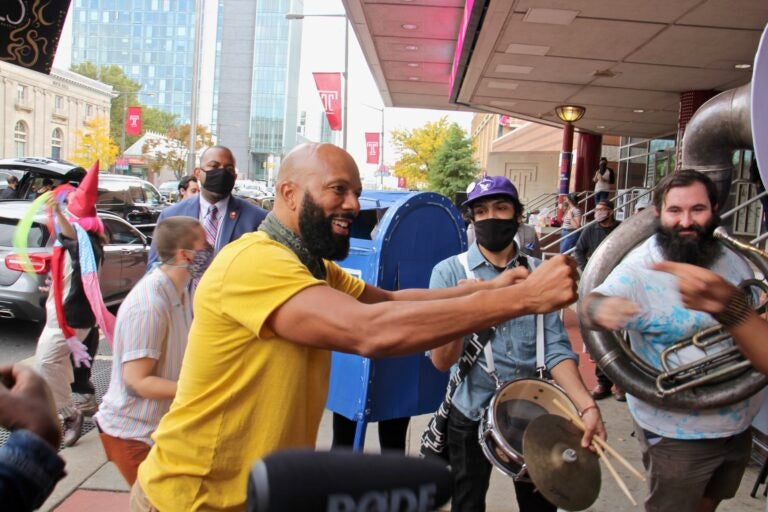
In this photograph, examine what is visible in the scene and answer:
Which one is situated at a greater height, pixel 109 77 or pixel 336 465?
pixel 109 77

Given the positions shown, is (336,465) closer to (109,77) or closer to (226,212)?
(226,212)

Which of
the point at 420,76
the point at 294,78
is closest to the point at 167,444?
the point at 420,76

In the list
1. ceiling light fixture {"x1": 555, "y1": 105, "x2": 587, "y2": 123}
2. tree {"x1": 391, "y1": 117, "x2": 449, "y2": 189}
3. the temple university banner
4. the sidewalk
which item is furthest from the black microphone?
tree {"x1": 391, "y1": 117, "x2": 449, "y2": 189}

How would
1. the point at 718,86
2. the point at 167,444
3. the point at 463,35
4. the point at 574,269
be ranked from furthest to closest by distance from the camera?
the point at 718,86 → the point at 463,35 → the point at 167,444 → the point at 574,269

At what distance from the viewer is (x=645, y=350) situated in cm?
284

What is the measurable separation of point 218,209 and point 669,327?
124 inches

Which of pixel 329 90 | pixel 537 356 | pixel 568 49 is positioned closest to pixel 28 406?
pixel 537 356

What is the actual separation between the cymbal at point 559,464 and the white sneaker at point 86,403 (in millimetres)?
4231

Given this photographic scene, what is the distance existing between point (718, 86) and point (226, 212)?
10774 millimetres

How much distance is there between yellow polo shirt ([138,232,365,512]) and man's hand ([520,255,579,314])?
0.54 meters

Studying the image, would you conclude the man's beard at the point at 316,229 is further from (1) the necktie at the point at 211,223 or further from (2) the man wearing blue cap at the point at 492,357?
(1) the necktie at the point at 211,223

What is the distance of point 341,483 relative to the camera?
2.81 ft

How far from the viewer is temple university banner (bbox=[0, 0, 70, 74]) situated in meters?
4.94

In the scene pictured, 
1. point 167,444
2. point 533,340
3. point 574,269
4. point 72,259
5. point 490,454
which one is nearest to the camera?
point 574,269
